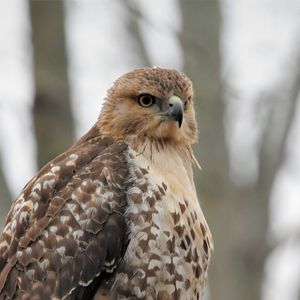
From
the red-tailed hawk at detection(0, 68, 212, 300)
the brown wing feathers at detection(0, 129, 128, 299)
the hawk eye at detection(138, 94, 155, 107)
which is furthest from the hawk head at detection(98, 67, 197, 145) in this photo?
the brown wing feathers at detection(0, 129, 128, 299)

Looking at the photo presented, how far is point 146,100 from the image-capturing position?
27.2 feet

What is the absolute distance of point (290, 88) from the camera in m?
13.0

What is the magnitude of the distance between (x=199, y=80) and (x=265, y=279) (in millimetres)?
2085

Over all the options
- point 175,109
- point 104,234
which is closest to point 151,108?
point 175,109

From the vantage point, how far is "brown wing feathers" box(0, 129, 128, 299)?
7.43m

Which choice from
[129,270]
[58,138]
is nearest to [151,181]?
[129,270]

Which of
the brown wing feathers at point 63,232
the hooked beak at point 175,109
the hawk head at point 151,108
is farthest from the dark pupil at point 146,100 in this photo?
the brown wing feathers at point 63,232

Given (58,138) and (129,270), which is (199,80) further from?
(129,270)

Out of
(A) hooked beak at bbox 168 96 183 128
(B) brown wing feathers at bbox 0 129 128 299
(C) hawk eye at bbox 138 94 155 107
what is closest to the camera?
(B) brown wing feathers at bbox 0 129 128 299

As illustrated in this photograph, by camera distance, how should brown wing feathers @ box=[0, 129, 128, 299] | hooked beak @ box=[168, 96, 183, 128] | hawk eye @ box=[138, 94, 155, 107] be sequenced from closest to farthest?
1. brown wing feathers @ box=[0, 129, 128, 299]
2. hooked beak @ box=[168, 96, 183, 128]
3. hawk eye @ box=[138, 94, 155, 107]

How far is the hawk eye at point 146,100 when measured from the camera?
8.29m

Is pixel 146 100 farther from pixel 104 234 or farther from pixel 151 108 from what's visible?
pixel 104 234

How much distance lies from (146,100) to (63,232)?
4.15 ft

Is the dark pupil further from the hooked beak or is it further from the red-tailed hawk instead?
the red-tailed hawk
